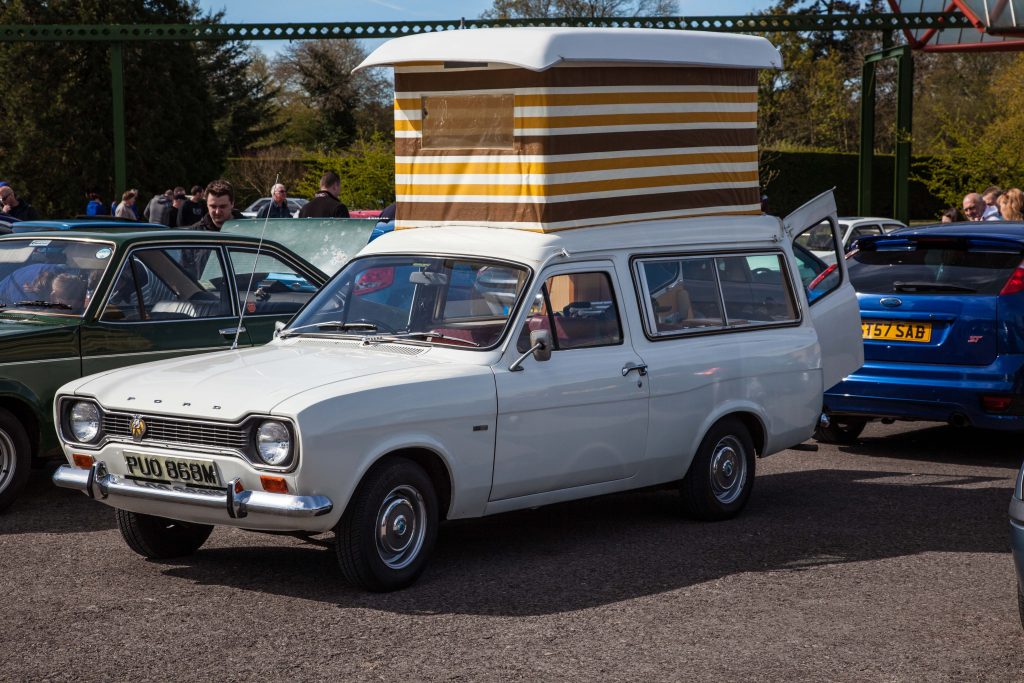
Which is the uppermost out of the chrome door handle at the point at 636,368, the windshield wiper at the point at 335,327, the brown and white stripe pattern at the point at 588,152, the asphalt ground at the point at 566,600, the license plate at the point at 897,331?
the brown and white stripe pattern at the point at 588,152

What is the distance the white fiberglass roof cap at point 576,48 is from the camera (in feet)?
25.3

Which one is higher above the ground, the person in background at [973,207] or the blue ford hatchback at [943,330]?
the person in background at [973,207]

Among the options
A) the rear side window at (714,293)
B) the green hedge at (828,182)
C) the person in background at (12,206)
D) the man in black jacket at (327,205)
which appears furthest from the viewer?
the green hedge at (828,182)

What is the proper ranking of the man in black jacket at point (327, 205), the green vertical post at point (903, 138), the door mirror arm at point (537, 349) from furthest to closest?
the green vertical post at point (903, 138)
the man in black jacket at point (327, 205)
the door mirror arm at point (537, 349)

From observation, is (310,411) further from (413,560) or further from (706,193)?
(706,193)

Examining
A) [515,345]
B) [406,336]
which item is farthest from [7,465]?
[515,345]

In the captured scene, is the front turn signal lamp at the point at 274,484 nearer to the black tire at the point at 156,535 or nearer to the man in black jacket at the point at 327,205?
the black tire at the point at 156,535

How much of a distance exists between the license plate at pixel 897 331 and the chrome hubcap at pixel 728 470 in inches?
88.6

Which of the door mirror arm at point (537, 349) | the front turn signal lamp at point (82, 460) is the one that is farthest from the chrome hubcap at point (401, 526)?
the front turn signal lamp at point (82, 460)

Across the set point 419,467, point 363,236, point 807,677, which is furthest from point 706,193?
point 363,236

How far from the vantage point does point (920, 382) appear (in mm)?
10227

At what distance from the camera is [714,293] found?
8344 millimetres

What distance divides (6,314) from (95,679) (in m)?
4.36

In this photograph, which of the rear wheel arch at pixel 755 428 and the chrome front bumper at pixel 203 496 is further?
the rear wheel arch at pixel 755 428
